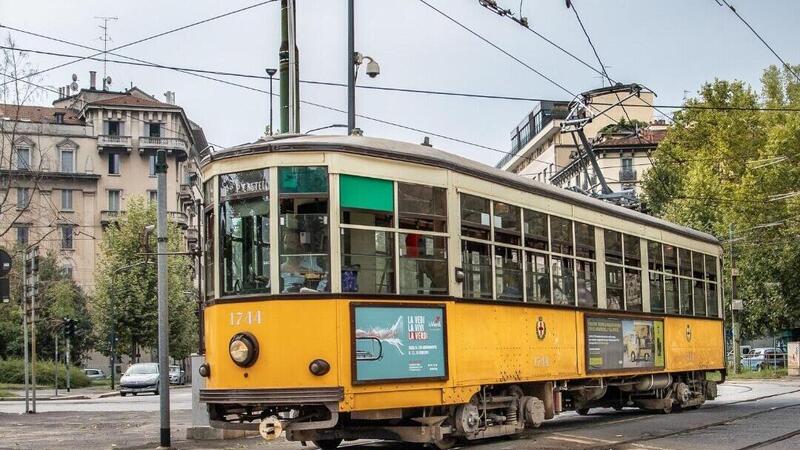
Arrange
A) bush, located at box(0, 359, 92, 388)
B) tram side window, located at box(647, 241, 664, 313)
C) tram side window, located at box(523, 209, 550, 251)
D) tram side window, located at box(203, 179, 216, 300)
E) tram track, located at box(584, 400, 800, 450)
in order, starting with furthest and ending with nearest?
1. bush, located at box(0, 359, 92, 388)
2. tram side window, located at box(647, 241, 664, 313)
3. tram side window, located at box(523, 209, 550, 251)
4. tram track, located at box(584, 400, 800, 450)
5. tram side window, located at box(203, 179, 216, 300)

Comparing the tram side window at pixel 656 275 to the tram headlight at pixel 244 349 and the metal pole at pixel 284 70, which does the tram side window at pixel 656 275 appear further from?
the tram headlight at pixel 244 349

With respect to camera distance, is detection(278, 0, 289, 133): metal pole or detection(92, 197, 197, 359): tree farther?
detection(92, 197, 197, 359): tree

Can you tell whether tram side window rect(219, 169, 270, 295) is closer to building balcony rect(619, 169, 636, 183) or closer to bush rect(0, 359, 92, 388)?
bush rect(0, 359, 92, 388)

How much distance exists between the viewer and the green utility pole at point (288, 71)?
1600cm

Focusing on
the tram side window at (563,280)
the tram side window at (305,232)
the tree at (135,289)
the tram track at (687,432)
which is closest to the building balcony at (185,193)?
the tree at (135,289)

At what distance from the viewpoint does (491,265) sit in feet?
44.7

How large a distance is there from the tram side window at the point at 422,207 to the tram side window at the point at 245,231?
1480 mm

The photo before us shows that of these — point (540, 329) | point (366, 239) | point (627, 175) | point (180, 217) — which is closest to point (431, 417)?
point (366, 239)

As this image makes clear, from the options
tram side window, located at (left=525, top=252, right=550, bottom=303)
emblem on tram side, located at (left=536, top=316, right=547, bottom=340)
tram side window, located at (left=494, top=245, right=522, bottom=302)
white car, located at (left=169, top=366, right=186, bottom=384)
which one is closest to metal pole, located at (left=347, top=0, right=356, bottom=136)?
tram side window, located at (left=525, top=252, right=550, bottom=303)

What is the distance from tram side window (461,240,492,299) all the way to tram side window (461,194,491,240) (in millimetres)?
120

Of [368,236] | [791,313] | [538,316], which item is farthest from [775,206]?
[368,236]

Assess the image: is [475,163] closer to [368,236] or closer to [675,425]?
[368,236]

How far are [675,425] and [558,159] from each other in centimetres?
6741

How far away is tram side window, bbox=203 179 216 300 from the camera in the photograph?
12516mm
